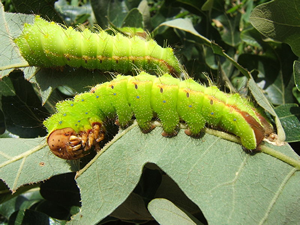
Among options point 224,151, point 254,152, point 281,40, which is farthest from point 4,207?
point 281,40

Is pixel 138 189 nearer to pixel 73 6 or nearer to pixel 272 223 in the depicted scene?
pixel 272 223

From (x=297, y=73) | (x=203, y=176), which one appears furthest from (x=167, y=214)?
(x=297, y=73)

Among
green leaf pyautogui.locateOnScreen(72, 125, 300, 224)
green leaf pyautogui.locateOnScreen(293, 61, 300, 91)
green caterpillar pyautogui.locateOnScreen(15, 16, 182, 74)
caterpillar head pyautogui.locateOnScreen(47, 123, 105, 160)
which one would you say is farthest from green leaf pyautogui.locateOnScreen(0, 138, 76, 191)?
green leaf pyautogui.locateOnScreen(293, 61, 300, 91)

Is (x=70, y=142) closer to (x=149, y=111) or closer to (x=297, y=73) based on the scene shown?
(x=149, y=111)

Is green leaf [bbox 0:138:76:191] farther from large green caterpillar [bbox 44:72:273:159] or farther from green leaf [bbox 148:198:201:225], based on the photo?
green leaf [bbox 148:198:201:225]

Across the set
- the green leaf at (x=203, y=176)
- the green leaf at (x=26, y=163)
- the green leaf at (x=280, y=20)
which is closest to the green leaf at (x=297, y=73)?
the green leaf at (x=280, y=20)

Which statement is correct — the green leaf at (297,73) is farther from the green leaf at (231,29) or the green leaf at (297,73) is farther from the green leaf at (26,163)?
the green leaf at (26,163)

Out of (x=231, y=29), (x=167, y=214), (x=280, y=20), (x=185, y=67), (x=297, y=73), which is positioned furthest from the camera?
(x=231, y=29)
